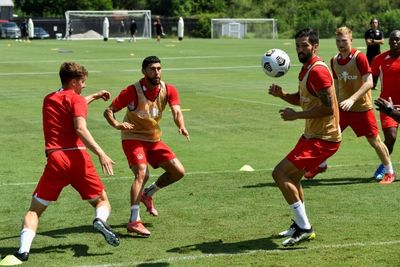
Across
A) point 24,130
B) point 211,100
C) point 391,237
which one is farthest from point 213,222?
point 211,100

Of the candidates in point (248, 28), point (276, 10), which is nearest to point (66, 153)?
point (248, 28)

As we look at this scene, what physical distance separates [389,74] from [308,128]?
464 cm

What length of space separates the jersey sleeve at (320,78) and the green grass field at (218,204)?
1704mm

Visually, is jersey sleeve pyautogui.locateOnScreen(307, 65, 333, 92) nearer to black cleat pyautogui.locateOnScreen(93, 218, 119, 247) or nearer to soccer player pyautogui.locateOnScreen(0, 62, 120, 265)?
soccer player pyautogui.locateOnScreen(0, 62, 120, 265)

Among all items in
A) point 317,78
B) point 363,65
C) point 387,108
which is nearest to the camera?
point 387,108

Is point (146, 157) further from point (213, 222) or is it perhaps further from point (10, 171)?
point (10, 171)

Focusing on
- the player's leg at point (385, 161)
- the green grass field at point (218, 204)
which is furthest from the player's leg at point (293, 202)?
the player's leg at point (385, 161)

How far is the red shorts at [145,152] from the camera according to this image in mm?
10500

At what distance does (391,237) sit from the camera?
962cm

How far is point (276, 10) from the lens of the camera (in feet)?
320

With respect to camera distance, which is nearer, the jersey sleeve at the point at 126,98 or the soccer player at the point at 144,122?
the soccer player at the point at 144,122

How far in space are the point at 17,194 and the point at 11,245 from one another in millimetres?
3144

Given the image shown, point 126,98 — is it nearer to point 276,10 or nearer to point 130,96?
point 130,96

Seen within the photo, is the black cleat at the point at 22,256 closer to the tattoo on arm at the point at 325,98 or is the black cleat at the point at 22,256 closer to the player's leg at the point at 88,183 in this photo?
the player's leg at the point at 88,183
